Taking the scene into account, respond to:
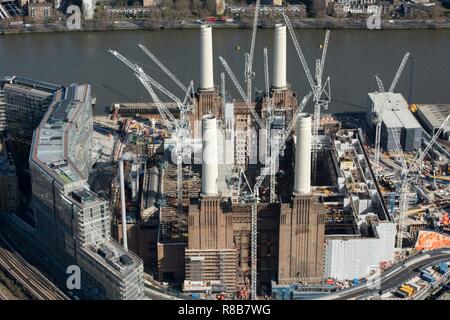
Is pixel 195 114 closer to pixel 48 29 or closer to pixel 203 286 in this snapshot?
pixel 203 286

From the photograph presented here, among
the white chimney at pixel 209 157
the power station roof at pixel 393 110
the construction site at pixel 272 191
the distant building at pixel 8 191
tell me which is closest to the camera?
the white chimney at pixel 209 157

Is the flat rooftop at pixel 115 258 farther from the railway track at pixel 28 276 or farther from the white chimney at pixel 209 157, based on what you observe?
the white chimney at pixel 209 157

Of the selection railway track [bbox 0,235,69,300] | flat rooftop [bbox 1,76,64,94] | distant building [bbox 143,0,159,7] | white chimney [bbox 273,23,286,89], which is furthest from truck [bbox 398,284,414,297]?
distant building [bbox 143,0,159,7]

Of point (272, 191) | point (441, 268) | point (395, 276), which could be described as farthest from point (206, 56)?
point (441, 268)

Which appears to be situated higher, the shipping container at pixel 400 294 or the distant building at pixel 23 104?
the distant building at pixel 23 104

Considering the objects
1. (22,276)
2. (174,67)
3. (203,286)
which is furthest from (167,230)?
(174,67)

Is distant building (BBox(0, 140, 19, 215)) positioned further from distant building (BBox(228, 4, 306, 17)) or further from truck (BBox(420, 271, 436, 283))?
distant building (BBox(228, 4, 306, 17))

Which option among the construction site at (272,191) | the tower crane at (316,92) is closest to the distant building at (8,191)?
the construction site at (272,191)
